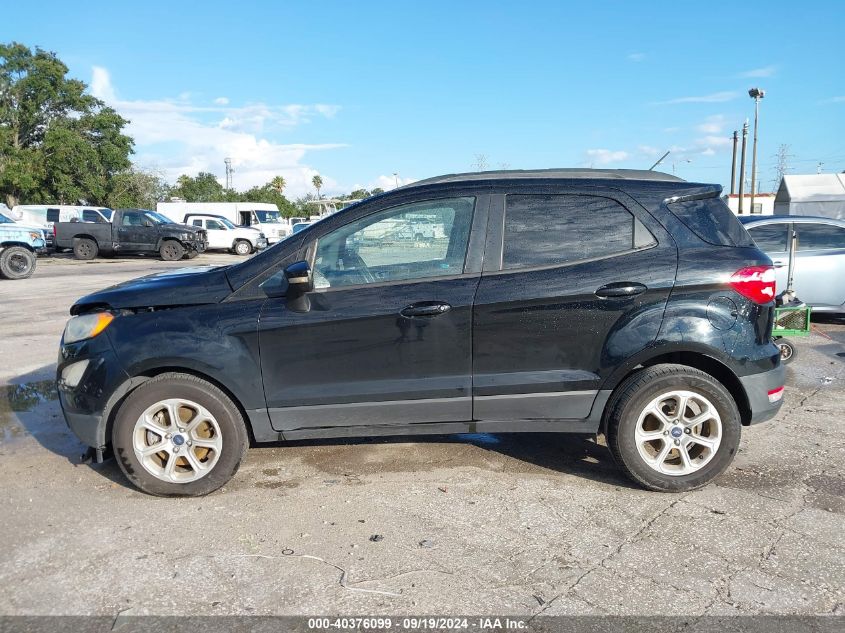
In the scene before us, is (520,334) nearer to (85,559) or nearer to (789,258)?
(85,559)

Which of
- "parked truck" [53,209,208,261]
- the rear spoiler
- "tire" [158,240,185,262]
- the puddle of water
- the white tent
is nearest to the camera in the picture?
the rear spoiler

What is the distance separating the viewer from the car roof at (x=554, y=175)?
13.1ft

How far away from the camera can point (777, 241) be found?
855 cm

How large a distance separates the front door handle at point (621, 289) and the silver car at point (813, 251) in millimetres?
5763

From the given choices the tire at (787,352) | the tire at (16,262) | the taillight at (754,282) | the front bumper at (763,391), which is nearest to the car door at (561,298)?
the taillight at (754,282)

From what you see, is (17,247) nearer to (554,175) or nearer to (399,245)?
(399,245)

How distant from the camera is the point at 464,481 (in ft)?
13.4

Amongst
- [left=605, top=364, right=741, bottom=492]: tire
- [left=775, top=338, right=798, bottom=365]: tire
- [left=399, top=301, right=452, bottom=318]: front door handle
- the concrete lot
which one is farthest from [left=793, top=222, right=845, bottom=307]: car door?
[left=399, top=301, right=452, bottom=318]: front door handle

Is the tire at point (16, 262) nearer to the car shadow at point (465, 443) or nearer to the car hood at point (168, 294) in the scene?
the car shadow at point (465, 443)

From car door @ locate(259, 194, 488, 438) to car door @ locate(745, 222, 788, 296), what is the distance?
617 centimetres

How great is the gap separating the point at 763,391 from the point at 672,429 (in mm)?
591

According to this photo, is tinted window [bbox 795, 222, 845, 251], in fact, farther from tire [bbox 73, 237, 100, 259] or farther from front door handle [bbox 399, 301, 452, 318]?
tire [bbox 73, 237, 100, 259]

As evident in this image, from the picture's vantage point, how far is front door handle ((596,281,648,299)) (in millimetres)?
3707

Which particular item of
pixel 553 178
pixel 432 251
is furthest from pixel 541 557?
pixel 553 178
